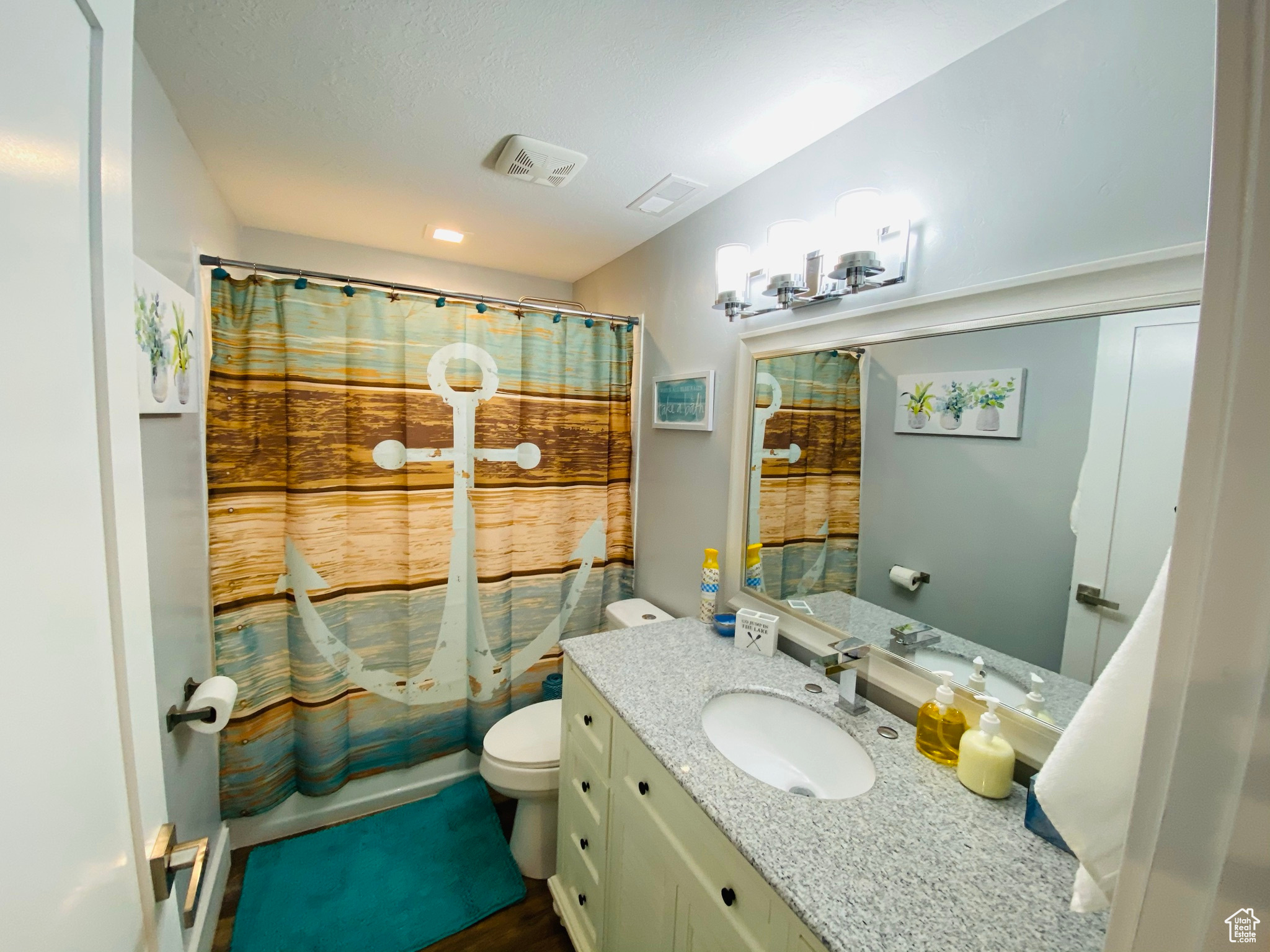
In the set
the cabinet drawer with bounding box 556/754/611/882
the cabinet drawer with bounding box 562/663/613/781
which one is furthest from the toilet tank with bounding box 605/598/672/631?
the cabinet drawer with bounding box 556/754/611/882

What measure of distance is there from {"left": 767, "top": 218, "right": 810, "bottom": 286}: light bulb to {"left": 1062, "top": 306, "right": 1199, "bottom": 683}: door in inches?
27.6

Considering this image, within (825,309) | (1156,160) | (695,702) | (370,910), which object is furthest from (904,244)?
(370,910)

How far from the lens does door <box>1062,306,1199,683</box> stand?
0.81 metres

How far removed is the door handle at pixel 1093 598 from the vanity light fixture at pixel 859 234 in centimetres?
77

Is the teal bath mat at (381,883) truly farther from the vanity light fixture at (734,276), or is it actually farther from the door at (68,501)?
the vanity light fixture at (734,276)

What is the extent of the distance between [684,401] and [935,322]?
97 centimetres

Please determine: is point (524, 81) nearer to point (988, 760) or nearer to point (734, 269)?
point (734, 269)

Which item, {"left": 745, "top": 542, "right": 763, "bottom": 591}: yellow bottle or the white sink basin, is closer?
the white sink basin

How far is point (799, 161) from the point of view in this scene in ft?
4.70

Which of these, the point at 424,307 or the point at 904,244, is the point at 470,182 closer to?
the point at 424,307

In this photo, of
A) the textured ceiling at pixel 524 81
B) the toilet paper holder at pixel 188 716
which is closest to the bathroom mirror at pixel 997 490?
the textured ceiling at pixel 524 81

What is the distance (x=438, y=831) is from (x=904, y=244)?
2462mm

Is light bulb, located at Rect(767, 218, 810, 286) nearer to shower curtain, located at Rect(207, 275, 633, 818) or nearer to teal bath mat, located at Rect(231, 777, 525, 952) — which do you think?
shower curtain, located at Rect(207, 275, 633, 818)

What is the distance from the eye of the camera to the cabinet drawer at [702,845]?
32.0 inches
